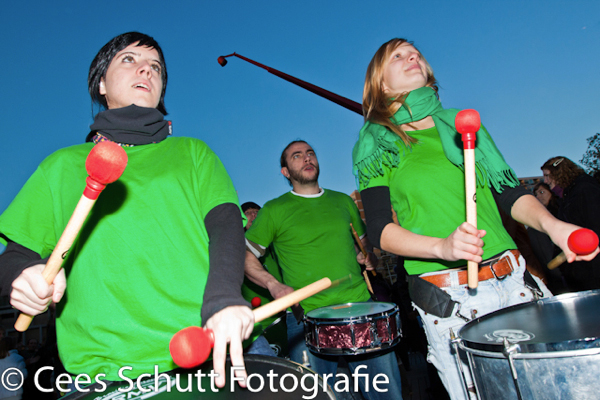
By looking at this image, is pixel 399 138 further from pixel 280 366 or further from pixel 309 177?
pixel 309 177

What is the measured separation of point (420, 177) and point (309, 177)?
1951 millimetres

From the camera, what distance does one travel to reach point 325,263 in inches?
121

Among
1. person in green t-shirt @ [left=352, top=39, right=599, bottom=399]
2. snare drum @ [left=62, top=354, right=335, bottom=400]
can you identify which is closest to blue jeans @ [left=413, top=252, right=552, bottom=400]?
person in green t-shirt @ [left=352, top=39, right=599, bottom=399]

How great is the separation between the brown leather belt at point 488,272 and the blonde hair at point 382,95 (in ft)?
1.69

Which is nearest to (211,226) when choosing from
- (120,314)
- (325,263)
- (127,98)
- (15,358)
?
(120,314)

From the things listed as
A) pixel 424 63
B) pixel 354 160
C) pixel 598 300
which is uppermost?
pixel 424 63

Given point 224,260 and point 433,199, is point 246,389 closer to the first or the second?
point 224,260

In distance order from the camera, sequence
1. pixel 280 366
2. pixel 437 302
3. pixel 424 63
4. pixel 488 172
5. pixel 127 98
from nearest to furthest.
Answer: pixel 280 366, pixel 127 98, pixel 437 302, pixel 488 172, pixel 424 63

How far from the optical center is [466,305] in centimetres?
153

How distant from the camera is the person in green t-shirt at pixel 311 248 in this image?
9.71ft

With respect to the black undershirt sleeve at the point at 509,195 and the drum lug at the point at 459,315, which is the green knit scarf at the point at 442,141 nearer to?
the black undershirt sleeve at the point at 509,195

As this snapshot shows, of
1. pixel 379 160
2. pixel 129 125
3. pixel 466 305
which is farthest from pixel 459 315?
pixel 129 125

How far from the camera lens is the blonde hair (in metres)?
1.71

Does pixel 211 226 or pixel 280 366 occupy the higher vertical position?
pixel 211 226
